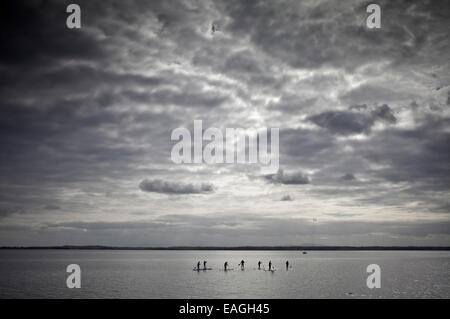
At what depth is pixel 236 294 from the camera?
5912cm

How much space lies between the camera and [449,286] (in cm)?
7225
